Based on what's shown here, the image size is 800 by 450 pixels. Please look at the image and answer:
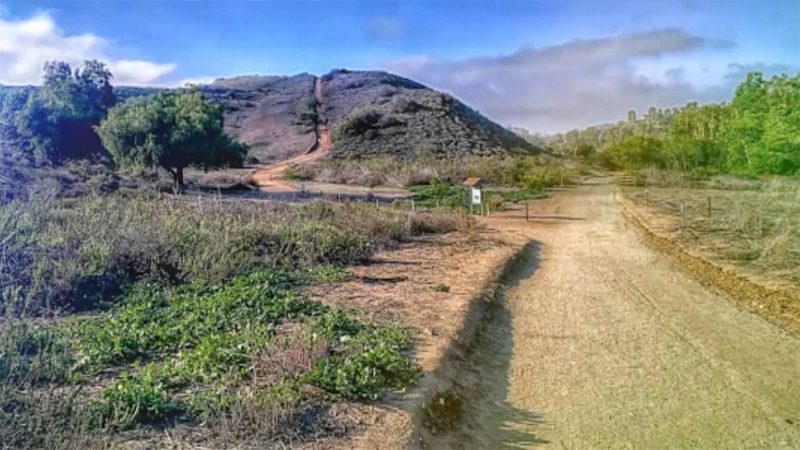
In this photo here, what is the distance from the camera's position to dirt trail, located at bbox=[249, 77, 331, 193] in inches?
1270

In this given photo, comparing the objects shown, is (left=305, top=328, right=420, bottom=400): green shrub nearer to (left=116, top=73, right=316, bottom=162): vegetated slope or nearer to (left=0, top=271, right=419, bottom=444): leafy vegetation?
(left=0, top=271, right=419, bottom=444): leafy vegetation

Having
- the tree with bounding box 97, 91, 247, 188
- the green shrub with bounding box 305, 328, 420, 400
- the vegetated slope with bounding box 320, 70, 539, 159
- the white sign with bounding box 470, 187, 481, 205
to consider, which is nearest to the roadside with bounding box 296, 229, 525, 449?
the green shrub with bounding box 305, 328, 420, 400

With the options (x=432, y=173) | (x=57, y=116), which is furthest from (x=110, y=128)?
(x=432, y=173)

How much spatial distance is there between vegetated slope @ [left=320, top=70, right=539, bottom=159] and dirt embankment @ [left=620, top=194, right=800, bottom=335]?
32.4 metres

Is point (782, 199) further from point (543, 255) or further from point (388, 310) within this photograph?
point (388, 310)

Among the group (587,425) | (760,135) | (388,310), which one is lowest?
(587,425)

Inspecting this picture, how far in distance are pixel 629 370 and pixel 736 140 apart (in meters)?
28.1

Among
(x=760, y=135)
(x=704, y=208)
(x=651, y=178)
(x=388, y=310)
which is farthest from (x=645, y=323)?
(x=651, y=178)

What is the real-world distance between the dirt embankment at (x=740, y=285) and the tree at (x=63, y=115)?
24588 millimetres

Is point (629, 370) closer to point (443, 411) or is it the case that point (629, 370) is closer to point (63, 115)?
point (443, 411)

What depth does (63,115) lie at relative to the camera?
2897 cm

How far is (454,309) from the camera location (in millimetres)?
7758

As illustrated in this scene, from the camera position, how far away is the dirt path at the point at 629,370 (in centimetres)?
495

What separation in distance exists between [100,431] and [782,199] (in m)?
20.3
